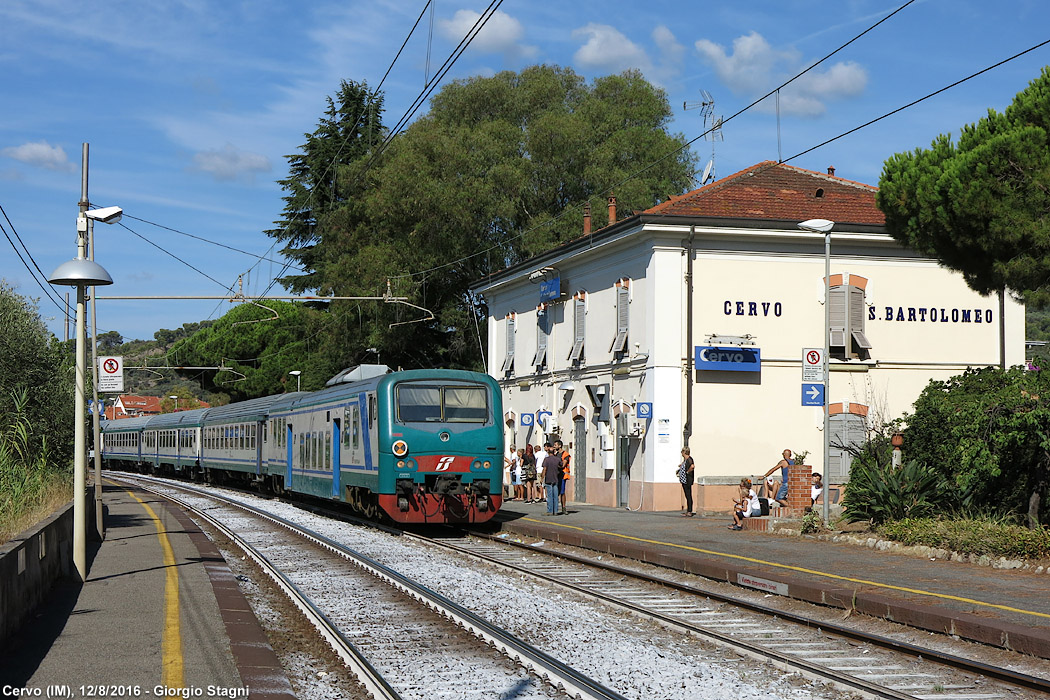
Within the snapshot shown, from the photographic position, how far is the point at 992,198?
16.7 metres

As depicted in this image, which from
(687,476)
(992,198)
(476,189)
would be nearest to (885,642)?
(992,198)

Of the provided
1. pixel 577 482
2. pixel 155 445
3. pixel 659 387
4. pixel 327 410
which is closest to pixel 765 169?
pixel 659 387

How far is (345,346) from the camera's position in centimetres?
5225

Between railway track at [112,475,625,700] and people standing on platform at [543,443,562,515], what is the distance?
752cm

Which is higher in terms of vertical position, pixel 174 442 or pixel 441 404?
pixel 441 404

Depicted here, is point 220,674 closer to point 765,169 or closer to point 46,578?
point 46,578

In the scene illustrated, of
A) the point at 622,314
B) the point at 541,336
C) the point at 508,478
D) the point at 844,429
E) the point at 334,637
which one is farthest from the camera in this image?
the point at 541,336

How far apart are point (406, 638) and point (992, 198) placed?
11.1m

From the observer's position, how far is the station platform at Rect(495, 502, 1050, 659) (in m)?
10.6

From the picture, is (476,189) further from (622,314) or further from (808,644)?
(808,644)

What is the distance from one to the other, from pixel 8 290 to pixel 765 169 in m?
20.0

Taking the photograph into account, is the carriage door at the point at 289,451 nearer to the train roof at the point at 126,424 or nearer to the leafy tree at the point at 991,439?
the leafy tree at the point at 991,439

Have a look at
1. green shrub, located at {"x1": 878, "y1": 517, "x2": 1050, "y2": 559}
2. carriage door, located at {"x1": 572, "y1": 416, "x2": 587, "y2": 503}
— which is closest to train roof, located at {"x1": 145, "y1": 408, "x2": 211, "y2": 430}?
carriage door, located at {"x1": 572, "y1": 416, "x2": 587, "y2": 503}

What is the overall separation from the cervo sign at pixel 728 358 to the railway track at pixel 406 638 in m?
12.8
